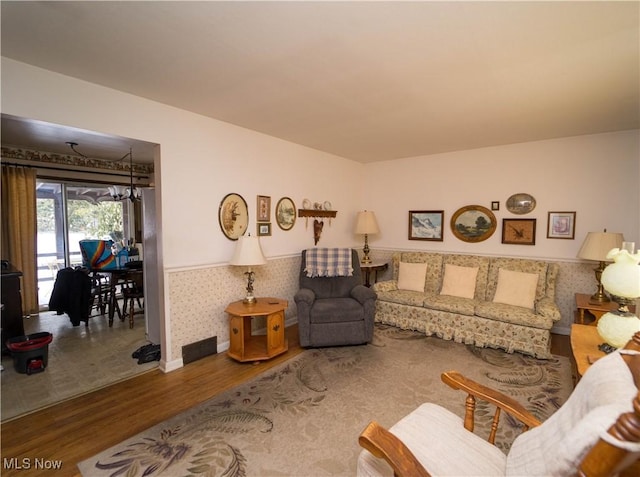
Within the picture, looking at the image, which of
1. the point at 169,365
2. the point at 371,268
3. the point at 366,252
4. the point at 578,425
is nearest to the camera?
the point at 578,425

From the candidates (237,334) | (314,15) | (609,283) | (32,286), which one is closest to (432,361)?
(609,283)

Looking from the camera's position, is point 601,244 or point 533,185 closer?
point 601,244

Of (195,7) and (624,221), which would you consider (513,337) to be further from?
(195,7)

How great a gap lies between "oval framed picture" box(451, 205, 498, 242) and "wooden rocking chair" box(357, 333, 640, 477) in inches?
128

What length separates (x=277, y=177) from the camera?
396 cm

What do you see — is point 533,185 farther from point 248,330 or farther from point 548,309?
point 248,330

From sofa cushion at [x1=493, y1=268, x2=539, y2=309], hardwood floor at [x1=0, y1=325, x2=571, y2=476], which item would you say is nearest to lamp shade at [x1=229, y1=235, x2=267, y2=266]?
hardwood floor at [x1=0, y1=325, x2=571, y2=476]

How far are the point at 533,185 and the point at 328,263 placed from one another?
2.91 meters

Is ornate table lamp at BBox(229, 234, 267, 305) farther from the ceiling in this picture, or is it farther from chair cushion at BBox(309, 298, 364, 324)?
the ceiling

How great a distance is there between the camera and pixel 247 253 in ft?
10.3

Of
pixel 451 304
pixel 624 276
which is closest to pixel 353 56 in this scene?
pixel 624 276

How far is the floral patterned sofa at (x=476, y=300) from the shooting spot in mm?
3287

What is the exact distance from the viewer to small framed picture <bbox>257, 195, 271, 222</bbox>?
373 centimetres

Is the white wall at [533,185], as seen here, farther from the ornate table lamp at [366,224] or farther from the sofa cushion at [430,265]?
the ornate table lamp at [366,224]
